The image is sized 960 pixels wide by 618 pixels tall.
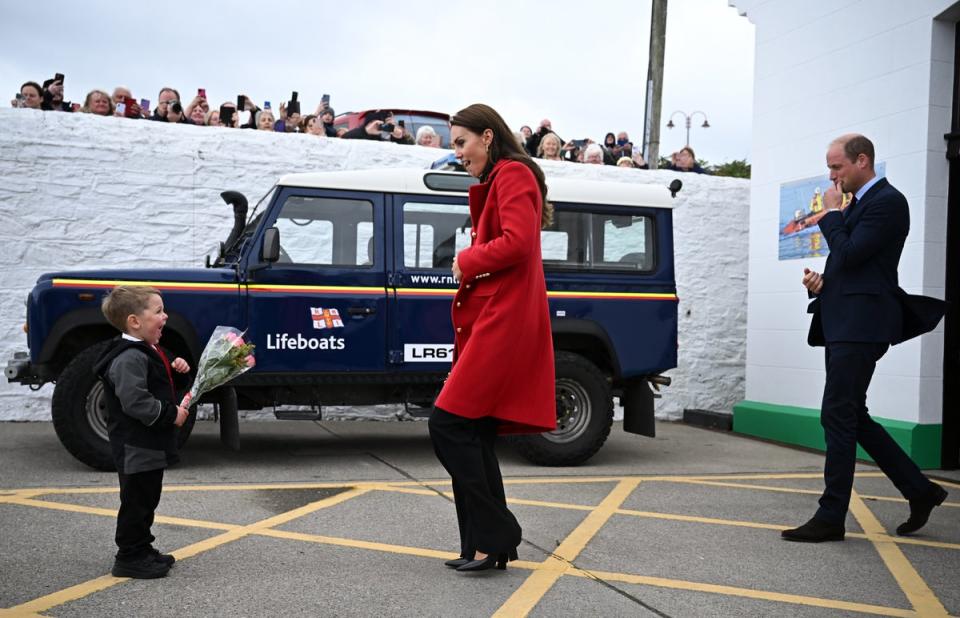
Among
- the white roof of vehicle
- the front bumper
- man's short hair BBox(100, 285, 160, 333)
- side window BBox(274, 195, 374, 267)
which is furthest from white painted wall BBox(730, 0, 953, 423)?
the front bumper

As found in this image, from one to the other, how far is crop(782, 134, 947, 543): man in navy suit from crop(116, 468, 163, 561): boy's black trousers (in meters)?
3.12

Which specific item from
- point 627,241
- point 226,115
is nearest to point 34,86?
point 226,115

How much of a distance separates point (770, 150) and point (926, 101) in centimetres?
194

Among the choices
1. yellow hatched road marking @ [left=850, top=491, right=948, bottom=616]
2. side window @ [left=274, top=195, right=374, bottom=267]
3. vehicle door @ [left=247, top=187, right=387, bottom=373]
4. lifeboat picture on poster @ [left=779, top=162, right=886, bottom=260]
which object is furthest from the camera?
lifeboat picture on poster @ [left=779, top=162, right=886, bottom=260]

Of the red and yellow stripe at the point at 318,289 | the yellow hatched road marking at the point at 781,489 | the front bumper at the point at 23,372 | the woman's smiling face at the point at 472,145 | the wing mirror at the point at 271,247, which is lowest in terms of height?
the yellow hatched road marking at the point at 781,489

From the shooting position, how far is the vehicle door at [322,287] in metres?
6.66

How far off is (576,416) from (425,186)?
7.08ft

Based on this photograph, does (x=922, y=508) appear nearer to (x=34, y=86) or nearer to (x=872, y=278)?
(x=872, y=278)

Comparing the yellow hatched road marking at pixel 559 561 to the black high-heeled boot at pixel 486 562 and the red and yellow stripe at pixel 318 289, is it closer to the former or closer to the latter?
the black high-heeled boot at pixel 486 562

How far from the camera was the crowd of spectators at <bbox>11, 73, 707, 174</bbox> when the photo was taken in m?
9.22

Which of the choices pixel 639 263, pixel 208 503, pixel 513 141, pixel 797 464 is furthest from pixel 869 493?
pixel 208 503

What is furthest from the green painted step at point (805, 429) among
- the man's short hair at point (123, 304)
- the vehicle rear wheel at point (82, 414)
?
the man's short hair at point (123, 304)

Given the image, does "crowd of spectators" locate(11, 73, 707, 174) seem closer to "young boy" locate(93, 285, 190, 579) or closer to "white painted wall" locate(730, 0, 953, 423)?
"white painted wall" locate(730, 0, 953, 423)

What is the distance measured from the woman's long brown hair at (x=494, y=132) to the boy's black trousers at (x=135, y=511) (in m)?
1.93
